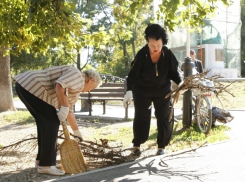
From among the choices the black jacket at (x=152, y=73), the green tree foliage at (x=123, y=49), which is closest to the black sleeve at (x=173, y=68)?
the black jacket at (x=152, y=73)

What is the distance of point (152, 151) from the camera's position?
598 cm

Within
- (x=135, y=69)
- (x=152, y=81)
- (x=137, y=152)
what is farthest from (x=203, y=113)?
(x=135, y=69)

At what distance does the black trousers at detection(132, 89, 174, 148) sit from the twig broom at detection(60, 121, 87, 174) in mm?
1171

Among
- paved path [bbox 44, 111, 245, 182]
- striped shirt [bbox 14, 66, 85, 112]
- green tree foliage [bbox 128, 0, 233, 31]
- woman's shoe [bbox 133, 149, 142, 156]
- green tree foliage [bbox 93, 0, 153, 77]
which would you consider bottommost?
paved path [bbox 44, 111, 245, 182]

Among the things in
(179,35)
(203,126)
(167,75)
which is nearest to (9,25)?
(167,75)

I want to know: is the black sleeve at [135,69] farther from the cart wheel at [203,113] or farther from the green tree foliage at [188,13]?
the cart wheel at [203,113]

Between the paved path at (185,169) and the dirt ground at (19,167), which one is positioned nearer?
the paved path at (185,169)

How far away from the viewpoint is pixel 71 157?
466 centimetres

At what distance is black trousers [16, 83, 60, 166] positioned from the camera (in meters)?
4.49

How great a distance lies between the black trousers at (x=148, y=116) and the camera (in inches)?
218

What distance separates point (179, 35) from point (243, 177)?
23.6 metres

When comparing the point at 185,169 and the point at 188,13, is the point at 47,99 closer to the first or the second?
the point at 185,169

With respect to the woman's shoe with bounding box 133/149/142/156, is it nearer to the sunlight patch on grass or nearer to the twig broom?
the twig broom

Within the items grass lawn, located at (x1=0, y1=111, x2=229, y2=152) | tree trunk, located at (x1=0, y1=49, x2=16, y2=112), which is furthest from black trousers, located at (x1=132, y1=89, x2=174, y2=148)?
tree trunk, located at (x1=0, y1=49, x2=16, y2=112)
